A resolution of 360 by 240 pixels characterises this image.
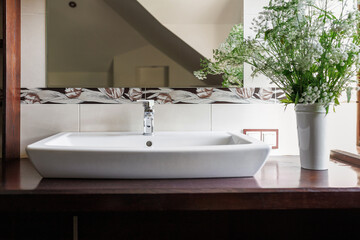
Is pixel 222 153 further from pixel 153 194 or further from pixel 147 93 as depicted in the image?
pixel 147 93

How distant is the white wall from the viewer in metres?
1.18

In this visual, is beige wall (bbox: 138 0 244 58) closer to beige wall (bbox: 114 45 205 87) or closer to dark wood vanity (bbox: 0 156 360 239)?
beige wall (bbox: 114 45 205 87)

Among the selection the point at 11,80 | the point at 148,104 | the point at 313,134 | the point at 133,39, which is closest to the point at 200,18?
the point at 133,39

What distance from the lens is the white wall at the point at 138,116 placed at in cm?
118

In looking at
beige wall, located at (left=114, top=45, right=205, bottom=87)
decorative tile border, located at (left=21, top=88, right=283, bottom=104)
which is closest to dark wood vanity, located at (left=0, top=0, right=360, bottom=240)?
decorative tile border, located at (left=21, top=88, right=283, bottom=104)

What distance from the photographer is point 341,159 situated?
1099 mm

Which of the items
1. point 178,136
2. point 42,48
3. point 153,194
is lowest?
point 153,194

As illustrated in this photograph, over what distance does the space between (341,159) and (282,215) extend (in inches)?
15.4

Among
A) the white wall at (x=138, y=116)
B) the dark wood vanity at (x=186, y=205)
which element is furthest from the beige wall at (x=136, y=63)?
the dark wood vanity at (x=186, y=205)

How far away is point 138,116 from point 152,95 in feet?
0.36

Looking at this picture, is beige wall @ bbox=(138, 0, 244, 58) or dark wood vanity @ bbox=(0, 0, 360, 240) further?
beige wall @ bbox=(138, 0, 244, 58)

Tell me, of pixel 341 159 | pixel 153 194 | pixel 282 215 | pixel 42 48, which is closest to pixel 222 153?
pixel 153 194

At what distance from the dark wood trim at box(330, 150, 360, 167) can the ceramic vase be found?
17 centimetres

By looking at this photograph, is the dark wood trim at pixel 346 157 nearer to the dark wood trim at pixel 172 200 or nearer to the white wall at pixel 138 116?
the white wall at pixel 138 116
